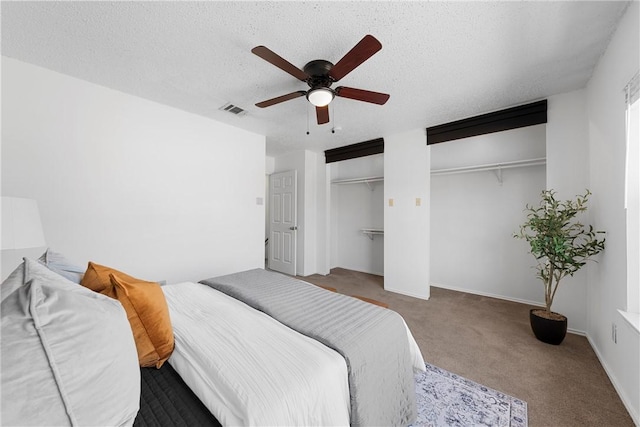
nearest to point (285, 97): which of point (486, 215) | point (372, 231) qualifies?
point (372, 231)

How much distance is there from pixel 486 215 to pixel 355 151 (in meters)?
2.35

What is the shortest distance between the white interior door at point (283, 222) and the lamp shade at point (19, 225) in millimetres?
3429

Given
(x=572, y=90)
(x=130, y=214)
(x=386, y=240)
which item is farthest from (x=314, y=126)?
(x=572, y=90)

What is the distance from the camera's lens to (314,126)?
3.49 metres

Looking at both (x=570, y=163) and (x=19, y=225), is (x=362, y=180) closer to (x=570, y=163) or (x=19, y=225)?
(x=570, y=163)

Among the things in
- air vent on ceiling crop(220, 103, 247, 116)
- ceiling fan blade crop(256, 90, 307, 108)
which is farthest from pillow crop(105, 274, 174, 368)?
air vent on ceiling crop(220, 103, 247, 116)

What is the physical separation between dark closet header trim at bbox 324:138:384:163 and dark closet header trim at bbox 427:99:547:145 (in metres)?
0.84

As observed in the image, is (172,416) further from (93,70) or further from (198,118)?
(198,118)

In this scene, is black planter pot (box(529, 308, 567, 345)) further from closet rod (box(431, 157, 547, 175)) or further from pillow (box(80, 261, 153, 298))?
pillow (box(80, 261, 153, 298))

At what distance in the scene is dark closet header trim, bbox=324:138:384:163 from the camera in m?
4.11

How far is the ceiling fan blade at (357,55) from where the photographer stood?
4.77ft

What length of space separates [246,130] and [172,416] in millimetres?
3518

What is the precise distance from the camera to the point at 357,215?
5.15 m

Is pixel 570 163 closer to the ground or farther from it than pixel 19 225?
farther from it
